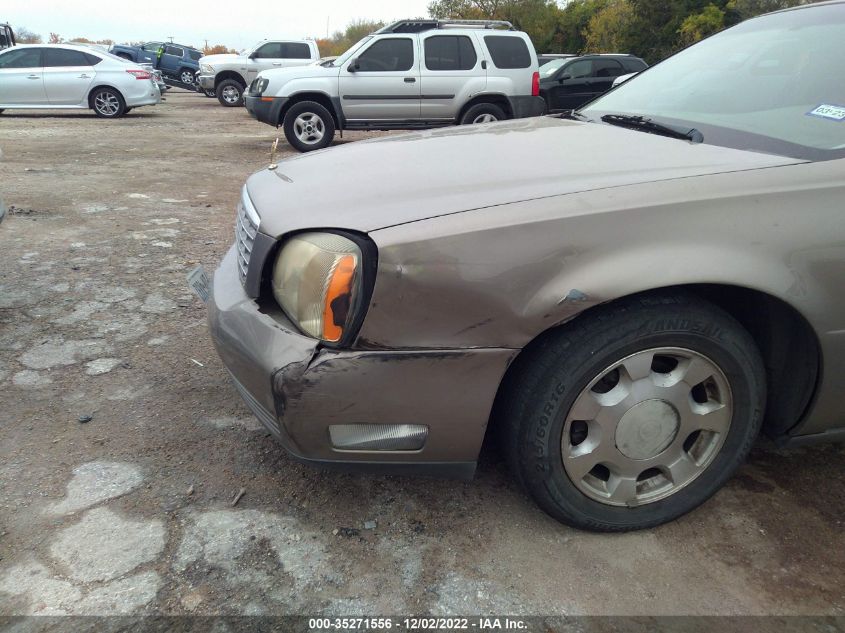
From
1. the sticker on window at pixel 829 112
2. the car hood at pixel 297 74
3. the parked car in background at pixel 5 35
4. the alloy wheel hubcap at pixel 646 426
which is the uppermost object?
the parked car in background at pixel 5 35

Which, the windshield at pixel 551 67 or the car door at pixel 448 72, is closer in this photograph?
the car door at pixel 448 72

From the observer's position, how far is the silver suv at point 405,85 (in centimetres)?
962

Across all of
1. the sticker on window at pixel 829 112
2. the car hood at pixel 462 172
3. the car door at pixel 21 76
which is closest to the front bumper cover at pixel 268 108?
the car door at pixel 21 76

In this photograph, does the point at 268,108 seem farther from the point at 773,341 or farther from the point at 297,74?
the point at 773,341

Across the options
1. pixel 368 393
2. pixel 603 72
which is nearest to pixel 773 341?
pixel 368 393

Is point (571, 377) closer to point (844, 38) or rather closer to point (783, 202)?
point (783, 202)

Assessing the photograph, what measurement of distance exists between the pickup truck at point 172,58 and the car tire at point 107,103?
9.11 meters

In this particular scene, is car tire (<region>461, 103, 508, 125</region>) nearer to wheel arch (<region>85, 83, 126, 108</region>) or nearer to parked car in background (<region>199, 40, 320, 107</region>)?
parked car in background (<region>199, 40, 320, 107</region>)

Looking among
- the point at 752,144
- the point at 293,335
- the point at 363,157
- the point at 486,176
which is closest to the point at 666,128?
the point at 752,144

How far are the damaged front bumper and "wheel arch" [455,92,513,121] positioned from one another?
8.85 meters

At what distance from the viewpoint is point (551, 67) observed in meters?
13.7

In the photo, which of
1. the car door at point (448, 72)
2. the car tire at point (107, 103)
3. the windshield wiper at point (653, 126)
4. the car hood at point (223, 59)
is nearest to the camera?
the windshield wiper at point (653, 126)

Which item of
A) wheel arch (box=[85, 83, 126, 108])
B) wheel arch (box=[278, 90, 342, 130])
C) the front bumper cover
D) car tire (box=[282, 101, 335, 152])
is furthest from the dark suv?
wheel arch (box=[85, 83, 126, 108])

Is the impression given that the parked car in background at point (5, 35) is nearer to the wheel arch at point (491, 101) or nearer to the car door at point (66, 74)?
the car door at point (66, 74)
